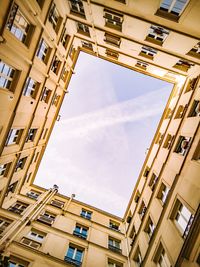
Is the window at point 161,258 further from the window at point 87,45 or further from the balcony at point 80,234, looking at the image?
the window at point 87,45

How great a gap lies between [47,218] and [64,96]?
39.8 feet

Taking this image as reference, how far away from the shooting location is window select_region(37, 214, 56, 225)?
19522 mm

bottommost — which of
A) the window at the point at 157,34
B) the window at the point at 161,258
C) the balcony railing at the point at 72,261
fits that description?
the balcony railing at the point at 72,261

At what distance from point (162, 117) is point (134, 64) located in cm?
640

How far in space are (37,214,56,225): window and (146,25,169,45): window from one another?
16726 millimetres

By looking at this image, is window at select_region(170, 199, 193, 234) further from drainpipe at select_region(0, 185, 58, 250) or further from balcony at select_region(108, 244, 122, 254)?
drainpipe at select_region(0, 185, 58, 250)

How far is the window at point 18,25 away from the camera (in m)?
10.6

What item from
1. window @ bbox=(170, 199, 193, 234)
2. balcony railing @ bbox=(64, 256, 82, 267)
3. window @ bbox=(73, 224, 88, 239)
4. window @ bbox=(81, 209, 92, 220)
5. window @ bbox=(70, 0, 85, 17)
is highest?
window @ bbox=(70, 0, 85, 17)

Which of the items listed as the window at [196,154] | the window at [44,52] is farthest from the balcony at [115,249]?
the window at [44,52]

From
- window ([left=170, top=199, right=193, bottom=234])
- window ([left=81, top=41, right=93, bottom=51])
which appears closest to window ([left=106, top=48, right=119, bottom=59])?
window ([left=81, top=41, right=93, bottom=51])

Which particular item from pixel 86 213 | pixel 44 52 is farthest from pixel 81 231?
pixel 44 52

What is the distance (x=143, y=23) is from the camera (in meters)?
14.2

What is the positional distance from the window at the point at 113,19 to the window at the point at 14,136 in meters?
9.83

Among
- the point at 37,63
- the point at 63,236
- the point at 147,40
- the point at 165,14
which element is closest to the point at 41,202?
the point at 63,236
